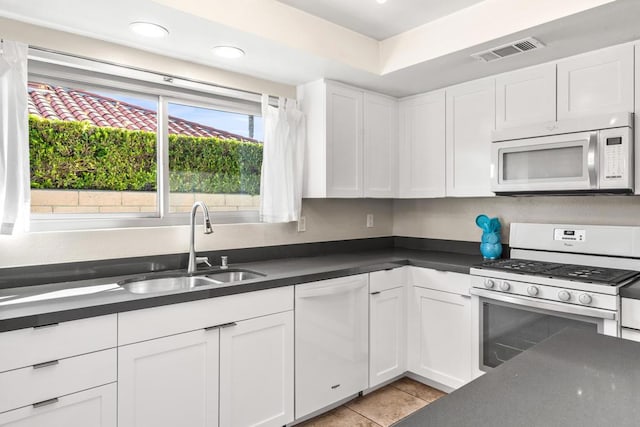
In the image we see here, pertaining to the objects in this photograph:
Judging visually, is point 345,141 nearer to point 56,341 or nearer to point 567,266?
point 567,266

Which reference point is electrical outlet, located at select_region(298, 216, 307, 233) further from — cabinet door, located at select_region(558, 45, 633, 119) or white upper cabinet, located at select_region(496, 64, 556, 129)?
cabinet door, located at select_region(558, 45, 633, 119)

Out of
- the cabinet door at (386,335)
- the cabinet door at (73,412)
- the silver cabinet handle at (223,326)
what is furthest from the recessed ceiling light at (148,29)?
the cabinet door at (386,335)

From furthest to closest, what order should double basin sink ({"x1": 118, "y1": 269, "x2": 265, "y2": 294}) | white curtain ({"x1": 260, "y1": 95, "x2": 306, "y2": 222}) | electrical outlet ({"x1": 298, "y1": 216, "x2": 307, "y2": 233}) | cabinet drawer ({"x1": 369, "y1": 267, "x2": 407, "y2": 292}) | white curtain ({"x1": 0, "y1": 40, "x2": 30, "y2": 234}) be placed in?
electrical outlet ({"x1": 298, "y1": 216, "x2": 307, "y2": 233}), white curtain ({"x1": 260, "y1": 95, "x2": 306, "y2": 222}), cabinet drawer ({"x1": 369, "y1": 267, "x2": 407, "y2": 292}), double basin sink ({"x1": 118, "y1": 269, "x2": 265, "y2": 294}), white curtain ({"x1": 0, "y1": 40, "x2": 30, "y2": 234})

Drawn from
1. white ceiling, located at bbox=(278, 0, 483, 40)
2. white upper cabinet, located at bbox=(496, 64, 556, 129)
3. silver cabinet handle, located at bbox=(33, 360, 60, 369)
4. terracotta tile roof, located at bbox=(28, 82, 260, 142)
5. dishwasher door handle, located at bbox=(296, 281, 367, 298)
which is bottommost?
silver cabinet handle, located at bbox=(33, 360, 60, 369)

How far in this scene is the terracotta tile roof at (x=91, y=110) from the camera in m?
2.07

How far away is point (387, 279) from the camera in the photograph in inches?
108

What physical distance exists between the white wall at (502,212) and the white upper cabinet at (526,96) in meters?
0.58

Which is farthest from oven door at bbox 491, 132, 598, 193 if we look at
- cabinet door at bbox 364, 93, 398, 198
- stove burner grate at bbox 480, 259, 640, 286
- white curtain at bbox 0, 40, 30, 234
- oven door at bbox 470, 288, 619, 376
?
white curtain at bbox 0, 40, 30, 234

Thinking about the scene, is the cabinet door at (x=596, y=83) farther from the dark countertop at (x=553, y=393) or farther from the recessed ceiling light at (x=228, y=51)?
the recessed ceiling light at (x=228, y=51)

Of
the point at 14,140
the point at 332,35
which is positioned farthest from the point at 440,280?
the point at 14,140

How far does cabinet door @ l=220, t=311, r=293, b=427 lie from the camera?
77.8 inches

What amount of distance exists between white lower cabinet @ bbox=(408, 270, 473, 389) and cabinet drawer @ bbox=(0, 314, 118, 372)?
1909 millimetres

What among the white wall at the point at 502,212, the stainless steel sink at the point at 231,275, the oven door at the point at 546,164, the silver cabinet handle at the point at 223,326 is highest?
the oven door at the point at 546,164

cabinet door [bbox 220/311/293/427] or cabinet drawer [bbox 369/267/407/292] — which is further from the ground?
cabinet drawer [bbox 369/267/407/292]
